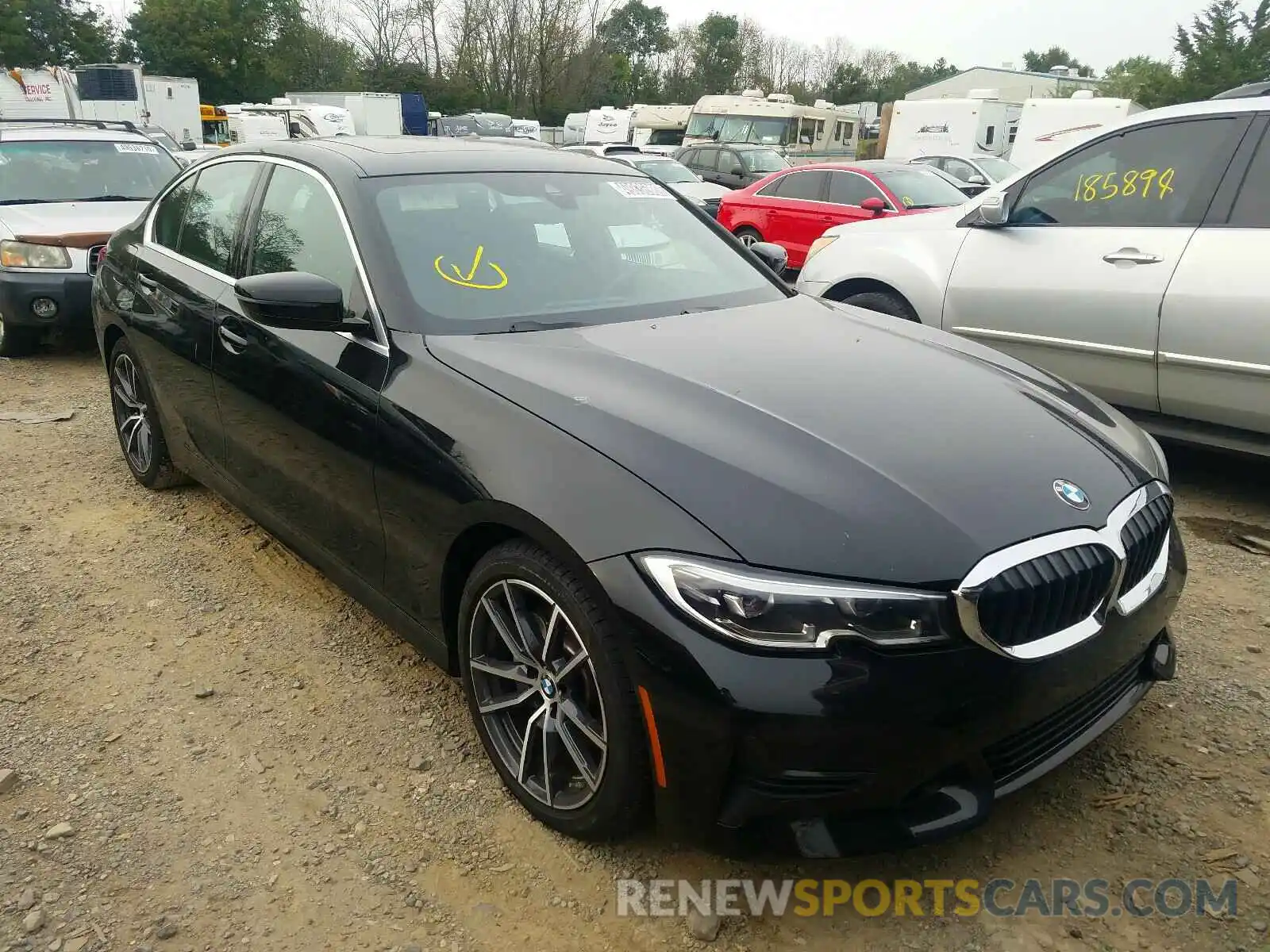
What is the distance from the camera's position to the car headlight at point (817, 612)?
1.85m

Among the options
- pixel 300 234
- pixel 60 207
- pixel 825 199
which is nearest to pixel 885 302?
pixel 300 234

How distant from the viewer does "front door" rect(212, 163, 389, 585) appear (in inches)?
109

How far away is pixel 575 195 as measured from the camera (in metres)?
3.37

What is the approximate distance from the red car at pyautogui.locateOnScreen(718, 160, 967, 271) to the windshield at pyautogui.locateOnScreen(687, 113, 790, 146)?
1212 cm

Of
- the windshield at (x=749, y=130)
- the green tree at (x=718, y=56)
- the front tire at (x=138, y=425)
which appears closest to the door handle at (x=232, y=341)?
the front tire at (x=138, y=425)

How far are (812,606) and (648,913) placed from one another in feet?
2.79

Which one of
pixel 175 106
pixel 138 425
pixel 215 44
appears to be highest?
pixel 215 44

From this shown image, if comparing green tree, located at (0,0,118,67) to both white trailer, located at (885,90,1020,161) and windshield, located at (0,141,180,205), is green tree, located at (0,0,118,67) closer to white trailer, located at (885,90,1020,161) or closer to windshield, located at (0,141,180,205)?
white trailer, located at (885,90,1020,161)

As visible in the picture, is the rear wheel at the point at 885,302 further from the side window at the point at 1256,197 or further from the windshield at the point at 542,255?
the windshield at the point at 542,255

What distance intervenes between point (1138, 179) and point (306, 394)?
3.88 meters

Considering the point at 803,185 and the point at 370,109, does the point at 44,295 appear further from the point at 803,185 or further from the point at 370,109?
the point at 370,109

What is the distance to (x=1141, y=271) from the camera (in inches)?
170

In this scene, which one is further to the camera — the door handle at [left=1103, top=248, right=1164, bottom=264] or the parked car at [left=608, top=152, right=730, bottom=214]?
the parked car at [left=608, top=152, right=730, bottom=214]

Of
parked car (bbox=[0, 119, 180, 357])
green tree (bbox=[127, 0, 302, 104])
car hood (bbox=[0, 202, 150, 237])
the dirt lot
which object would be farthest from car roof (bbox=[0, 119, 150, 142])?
green tree (bbox=[127, 0, 302, 104])
